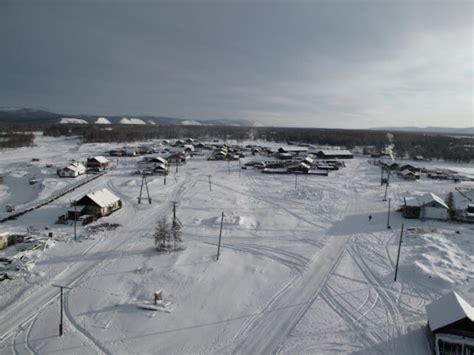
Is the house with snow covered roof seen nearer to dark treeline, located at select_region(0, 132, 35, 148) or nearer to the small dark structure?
the small dark structure

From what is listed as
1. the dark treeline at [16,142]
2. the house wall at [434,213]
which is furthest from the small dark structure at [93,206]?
the dark treeline at [16,142]

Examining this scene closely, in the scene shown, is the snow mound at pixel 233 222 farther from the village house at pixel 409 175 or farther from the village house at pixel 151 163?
the village house at pixel 409 175

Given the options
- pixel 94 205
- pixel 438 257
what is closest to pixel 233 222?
pixel 94 205

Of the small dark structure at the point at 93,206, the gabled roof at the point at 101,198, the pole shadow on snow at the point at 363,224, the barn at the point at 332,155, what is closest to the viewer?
the pole shadow on snow at the point at 363,224

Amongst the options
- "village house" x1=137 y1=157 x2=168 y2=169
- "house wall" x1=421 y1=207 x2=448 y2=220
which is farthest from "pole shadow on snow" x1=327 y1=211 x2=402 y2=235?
"village house" x1=137 y1=157 x2=168 y2=169

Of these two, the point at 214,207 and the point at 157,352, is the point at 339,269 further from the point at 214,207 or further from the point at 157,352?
the point at 214,207

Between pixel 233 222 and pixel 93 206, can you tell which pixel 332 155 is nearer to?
pixel 233 222
